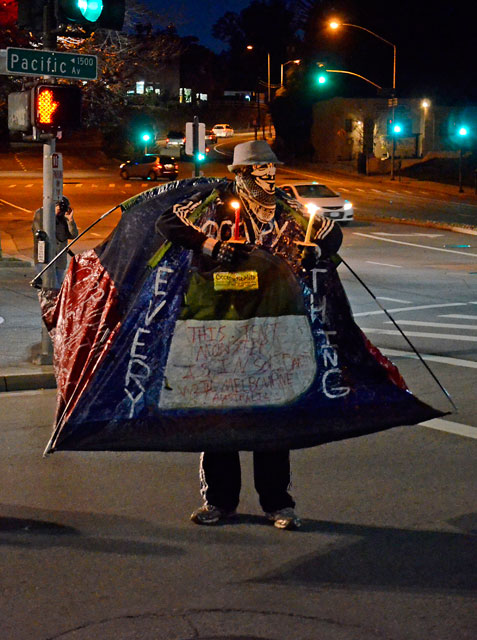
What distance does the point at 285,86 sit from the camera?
87375 millimetres

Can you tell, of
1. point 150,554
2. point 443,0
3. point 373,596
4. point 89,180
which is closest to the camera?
point 373,596

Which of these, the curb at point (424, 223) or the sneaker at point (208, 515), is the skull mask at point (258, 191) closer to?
the sneaker at point (208, 515)

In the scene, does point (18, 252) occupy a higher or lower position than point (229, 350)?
lower

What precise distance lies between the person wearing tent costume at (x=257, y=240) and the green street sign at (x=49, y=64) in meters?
4.84

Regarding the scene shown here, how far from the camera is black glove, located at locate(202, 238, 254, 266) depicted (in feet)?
17.5

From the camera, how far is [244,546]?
18.2 ft

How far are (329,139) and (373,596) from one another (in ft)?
255

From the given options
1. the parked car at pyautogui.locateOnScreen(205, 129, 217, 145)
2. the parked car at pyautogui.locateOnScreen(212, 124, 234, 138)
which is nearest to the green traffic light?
the parked car at pyautogui.locateOnScreen(205, 129, 217, 145)

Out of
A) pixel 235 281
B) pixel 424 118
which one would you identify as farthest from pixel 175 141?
pixel 235 281

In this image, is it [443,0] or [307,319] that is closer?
[307,319]

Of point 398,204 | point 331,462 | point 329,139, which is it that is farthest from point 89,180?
point 331,462

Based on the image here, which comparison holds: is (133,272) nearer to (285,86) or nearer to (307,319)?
(307,319)

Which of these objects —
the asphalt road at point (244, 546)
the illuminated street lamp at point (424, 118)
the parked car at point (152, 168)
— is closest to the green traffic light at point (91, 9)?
the asphalt road at point (244, 546)

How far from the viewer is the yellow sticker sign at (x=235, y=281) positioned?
214 inches
